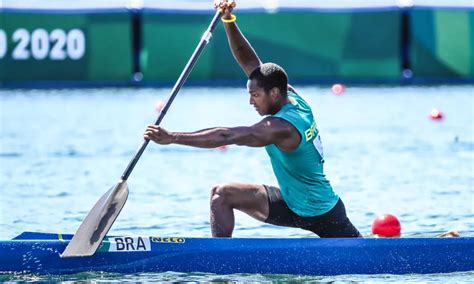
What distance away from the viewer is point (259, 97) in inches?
407

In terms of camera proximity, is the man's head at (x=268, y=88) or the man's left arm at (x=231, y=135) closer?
the man's left arm at (x=231, y=135)

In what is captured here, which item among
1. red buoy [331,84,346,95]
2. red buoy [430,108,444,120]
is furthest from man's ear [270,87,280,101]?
red buoy [331,84,346,95]

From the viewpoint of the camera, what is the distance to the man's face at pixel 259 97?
1030cm

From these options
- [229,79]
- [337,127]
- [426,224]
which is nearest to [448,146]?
[337,127]

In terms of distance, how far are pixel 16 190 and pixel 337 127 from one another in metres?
8.17

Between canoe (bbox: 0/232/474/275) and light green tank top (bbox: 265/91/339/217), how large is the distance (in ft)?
0.95

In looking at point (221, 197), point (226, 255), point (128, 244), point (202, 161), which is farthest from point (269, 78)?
point (202, 161)

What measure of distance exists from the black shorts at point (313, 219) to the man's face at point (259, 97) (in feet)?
2.29

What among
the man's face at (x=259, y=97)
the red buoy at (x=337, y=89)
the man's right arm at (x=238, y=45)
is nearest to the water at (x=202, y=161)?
the red buoy at (x=337, y=89)

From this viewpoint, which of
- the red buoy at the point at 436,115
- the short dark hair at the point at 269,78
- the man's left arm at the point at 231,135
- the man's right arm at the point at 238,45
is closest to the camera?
the man's left arm at the point at 231,135

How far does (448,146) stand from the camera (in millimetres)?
20719

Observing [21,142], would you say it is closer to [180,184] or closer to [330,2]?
[180,184]

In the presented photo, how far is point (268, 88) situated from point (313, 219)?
1.12 metres

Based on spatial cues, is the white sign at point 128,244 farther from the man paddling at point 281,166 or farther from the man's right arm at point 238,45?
the man's right arm at point 238,45
